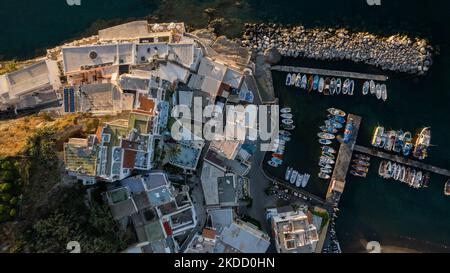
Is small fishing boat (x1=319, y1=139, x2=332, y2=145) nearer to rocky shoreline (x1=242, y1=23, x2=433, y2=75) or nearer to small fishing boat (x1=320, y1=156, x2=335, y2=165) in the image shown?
small fishing boat (x1=320, y1=156, x2=335, y2=165)

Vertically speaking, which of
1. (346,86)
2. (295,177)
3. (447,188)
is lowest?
(447,188)

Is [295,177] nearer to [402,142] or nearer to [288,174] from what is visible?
[288,174]

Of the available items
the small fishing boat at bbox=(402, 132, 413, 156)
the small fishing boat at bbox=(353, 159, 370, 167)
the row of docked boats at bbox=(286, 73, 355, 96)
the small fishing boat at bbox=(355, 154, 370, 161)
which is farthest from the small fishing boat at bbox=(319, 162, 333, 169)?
the small fishing boat at bbox=(402, 132, 413, 156)

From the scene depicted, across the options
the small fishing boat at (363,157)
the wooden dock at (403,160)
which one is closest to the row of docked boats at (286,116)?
the wooden dock at (403,160)

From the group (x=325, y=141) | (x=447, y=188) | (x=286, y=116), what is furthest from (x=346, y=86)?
(x=447, y=188)

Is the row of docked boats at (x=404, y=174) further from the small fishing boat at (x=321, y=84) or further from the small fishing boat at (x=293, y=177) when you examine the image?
the small fishing boat at (x=321, y=84)

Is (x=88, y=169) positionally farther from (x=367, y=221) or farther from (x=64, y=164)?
(x=367, y=221)
